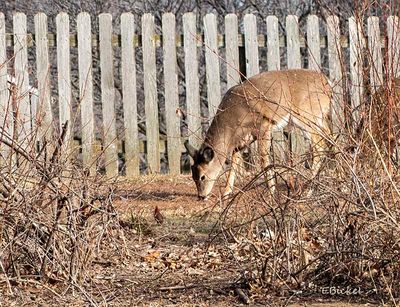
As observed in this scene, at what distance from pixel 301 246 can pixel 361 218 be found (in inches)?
15.2

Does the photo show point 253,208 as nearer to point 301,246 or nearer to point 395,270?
point 301,246

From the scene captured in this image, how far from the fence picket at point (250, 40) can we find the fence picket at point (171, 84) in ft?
3.05

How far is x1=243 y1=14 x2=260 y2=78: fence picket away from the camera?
14031mm

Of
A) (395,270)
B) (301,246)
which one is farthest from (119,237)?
(395,270)

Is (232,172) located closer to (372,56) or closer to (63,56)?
(63,56)

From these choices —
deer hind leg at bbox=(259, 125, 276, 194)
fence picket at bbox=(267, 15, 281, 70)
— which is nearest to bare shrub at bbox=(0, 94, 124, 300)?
deer hind leg at bbox=(259, 125, 276, 194)

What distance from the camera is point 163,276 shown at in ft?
23.8

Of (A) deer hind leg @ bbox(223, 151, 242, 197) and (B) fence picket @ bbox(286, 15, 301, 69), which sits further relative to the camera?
(B) fence picket @ bbox(286, 15, 301, 69)

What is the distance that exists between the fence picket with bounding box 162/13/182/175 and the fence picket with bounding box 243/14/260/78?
3.05 feet

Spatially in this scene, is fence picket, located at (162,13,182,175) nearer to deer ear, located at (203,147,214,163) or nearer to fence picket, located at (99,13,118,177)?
fence picket, located at (99,13,118,177)

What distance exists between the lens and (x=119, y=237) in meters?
8.13

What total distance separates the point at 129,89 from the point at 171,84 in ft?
1.76

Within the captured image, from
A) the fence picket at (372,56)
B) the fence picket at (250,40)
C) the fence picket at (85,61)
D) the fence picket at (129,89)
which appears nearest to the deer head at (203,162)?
the fence picket at (129,89)

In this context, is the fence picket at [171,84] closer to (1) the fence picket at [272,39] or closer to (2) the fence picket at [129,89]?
(2) the fence picket at [129,89]
